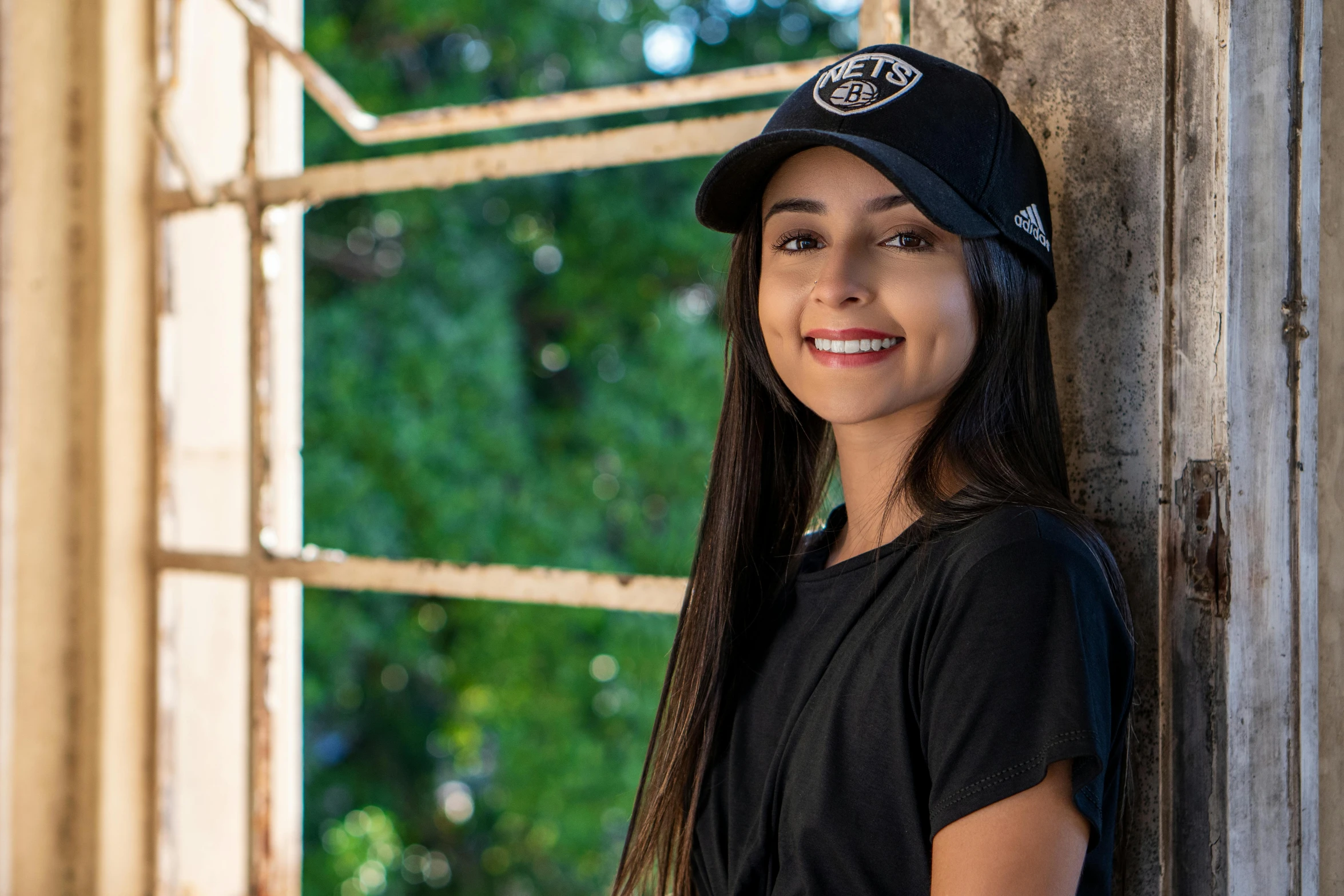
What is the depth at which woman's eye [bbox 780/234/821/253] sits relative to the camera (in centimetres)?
102

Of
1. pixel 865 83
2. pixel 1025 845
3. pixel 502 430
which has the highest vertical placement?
pixel 865 83

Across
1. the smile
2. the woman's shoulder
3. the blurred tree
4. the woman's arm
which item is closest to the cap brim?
the smile

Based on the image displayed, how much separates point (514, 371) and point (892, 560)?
13.4 feet

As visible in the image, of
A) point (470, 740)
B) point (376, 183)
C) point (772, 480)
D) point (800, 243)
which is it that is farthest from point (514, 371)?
point (800, 243)

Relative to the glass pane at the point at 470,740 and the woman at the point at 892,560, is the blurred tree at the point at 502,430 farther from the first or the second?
the woman at the point at 892,560

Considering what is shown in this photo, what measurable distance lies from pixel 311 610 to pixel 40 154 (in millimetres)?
3295

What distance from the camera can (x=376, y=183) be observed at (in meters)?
1.65

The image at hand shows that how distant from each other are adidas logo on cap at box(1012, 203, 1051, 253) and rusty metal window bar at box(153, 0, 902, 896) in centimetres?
38

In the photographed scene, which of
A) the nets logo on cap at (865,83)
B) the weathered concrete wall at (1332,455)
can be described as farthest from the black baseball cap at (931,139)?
the weathered concrete wall at (1332,455)

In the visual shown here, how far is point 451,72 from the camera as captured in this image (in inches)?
204

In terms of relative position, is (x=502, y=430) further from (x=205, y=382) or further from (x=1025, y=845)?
(x=1025, y=845)

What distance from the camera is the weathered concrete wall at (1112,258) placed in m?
0.99

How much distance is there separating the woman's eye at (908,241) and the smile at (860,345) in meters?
0.08

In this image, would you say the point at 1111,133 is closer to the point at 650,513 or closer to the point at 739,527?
the point at 739,527
